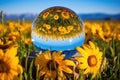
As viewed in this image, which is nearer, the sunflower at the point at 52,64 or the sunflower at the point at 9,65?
the sunflower at the point at 9,65

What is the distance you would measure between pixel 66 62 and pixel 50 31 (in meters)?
0.69

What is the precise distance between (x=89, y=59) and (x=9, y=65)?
68 cm

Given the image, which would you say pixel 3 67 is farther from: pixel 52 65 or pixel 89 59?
pixel 89 59

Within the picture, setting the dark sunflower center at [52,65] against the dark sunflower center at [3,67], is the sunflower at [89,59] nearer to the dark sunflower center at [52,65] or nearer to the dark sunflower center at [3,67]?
the dark sunflower center at [52,65]

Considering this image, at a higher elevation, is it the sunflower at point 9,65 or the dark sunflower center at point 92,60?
the sunflower at point 9,65

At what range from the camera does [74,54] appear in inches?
113

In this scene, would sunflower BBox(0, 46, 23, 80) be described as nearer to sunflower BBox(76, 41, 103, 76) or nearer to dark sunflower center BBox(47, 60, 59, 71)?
dark sunflower center BBox(47, 60, 59, 71)

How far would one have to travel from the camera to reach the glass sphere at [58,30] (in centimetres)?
291

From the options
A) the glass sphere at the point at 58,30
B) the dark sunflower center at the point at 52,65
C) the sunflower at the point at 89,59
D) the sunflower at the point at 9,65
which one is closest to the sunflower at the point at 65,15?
the glass sphere at the point at 58,30

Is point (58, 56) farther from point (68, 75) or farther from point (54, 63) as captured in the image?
point (68, 75)

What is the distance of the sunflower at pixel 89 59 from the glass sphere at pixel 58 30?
1.35 feet

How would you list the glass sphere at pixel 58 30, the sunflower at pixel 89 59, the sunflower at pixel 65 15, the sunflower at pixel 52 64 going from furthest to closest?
the sunflower at pixel 65 15 → the glass sphere at pixel 58 30 → the sunflower at pixel 89 59 → the sunflower at pixel 52 64

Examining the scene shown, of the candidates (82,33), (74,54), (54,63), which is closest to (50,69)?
(54,63)

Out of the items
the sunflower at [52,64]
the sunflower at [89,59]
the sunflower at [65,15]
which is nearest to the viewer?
the sunflower at [52,64]
